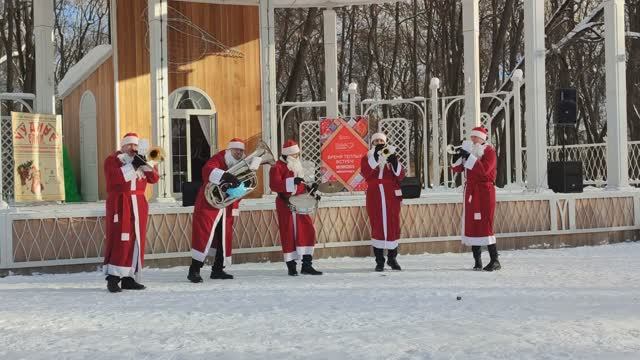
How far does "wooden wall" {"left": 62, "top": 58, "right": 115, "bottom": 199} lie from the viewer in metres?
14.2

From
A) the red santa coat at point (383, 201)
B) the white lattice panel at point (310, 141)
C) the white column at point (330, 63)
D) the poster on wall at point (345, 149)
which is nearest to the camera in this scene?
the red santa coat at point (383, 201)

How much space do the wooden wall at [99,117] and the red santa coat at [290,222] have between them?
6001 millimetres

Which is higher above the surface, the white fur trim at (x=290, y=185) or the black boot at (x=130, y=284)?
the white fur trim at (x=290, y=185)

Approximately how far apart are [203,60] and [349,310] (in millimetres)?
9017

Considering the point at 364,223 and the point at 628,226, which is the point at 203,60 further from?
the point at 628,226

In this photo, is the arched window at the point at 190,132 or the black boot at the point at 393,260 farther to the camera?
the arched window at the point at 190,132

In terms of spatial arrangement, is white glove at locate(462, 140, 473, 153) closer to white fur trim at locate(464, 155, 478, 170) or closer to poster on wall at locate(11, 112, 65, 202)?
white fur trim at locate(464, 155, 478, 170)

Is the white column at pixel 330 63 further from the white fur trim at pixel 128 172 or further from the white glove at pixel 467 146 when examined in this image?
the white fur trim at pixel 128 172

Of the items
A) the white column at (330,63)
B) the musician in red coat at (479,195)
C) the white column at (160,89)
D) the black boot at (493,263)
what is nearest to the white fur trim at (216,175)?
the white column at (160,89)

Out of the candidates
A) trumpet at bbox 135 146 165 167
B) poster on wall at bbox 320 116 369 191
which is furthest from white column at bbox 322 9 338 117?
trumpet at bbox 135 146 165 167

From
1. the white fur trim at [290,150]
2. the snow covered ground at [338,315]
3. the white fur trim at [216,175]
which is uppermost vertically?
the white fur trim at [290,150]

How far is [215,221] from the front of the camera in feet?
27.3

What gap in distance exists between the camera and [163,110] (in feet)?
35.2

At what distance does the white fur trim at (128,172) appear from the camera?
764 cm
